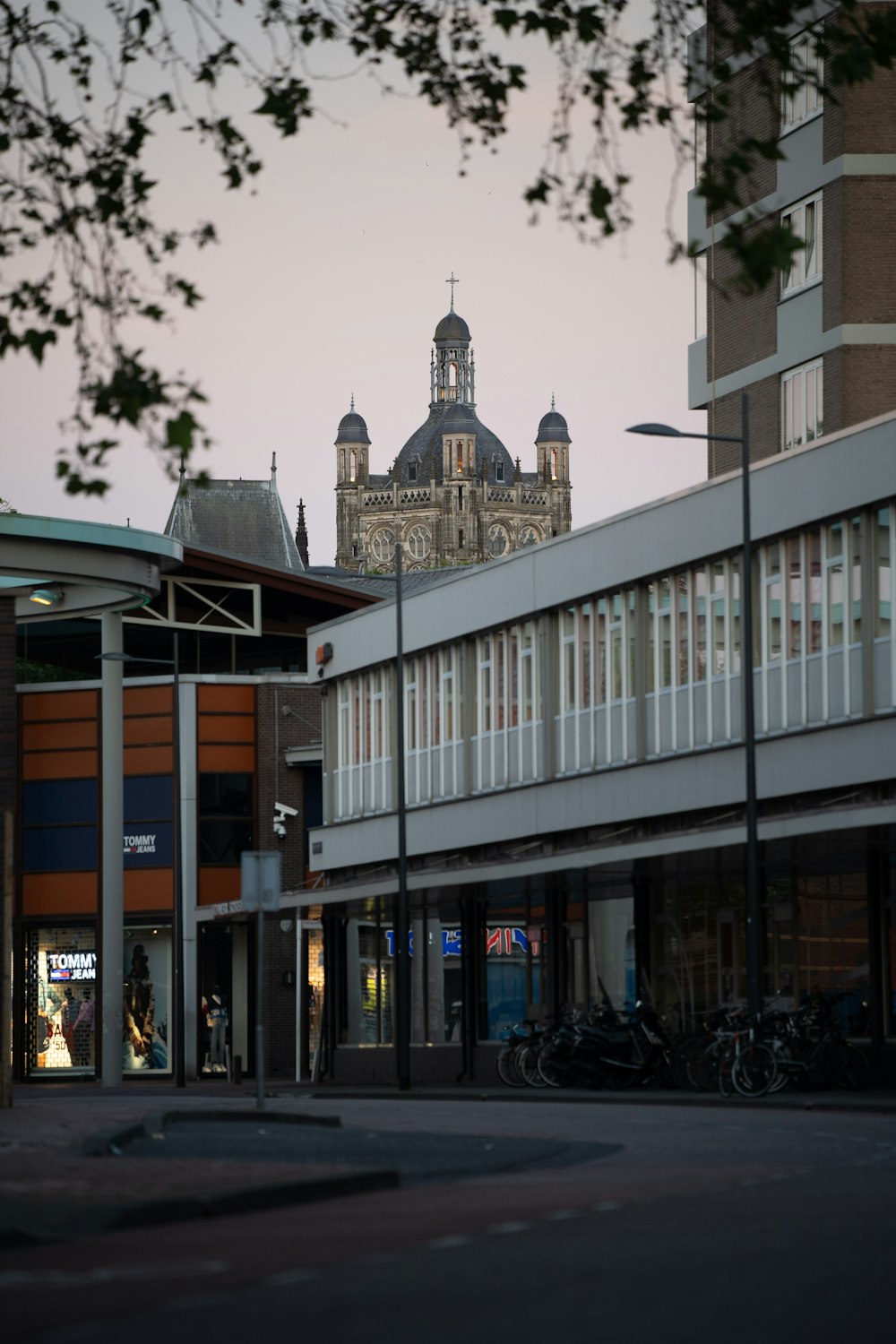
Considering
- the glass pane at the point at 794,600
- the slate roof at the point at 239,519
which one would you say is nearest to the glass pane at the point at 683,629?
the glass pane at the point at 794,600

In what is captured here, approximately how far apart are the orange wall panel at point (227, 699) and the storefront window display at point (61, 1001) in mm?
5764

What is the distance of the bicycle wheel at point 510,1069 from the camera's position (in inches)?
1471

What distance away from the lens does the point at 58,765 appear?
55.3 metres

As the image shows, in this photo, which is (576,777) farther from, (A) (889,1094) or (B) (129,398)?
(B) (129,398)

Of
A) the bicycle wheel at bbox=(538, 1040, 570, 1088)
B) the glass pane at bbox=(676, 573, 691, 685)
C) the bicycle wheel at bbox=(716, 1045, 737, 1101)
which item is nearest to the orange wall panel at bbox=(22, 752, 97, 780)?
the glass pane at bbox=(676, 573, 691, 685)

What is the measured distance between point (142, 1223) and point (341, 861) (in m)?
36.7

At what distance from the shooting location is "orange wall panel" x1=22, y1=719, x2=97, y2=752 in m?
54.9

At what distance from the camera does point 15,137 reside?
14117mm

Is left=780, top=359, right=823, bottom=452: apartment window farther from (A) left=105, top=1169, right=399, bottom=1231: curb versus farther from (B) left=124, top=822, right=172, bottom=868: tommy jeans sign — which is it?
(A) left=105, top=1169, right=399, bottom=1231: curb

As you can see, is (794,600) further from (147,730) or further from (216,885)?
(216,885)

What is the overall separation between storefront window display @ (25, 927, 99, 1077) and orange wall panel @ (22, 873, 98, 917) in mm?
459

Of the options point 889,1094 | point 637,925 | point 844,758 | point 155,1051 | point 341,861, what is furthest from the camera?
point 155,1051

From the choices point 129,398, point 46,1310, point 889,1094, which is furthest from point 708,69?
point 889,1094

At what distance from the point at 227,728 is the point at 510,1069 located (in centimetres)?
1983
